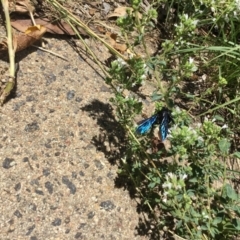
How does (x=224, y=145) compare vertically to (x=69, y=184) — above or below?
above

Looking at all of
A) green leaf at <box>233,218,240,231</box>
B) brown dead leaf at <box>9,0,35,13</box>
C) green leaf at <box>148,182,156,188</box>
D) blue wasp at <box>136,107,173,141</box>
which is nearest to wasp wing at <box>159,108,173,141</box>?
blue wasp at <box>136,107,173,141</box>

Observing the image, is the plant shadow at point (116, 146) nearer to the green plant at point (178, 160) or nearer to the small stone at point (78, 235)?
the green plant at point (178, 160)

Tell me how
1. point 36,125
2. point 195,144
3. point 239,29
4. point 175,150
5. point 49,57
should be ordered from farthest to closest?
point 239,29 → point 49,57 → point 36,125 → point 195,144 → point 175,150

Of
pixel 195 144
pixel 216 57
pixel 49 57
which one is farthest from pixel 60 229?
pixel 216 57

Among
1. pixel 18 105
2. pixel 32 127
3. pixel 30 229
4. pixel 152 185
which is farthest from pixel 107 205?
pixel 18 105

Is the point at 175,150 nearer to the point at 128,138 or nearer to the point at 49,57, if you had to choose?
the point at 128,138

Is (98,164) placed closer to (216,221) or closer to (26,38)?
(216,221)

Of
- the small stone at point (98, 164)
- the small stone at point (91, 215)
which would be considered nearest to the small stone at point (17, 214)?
the small stone at point (91, 215)
